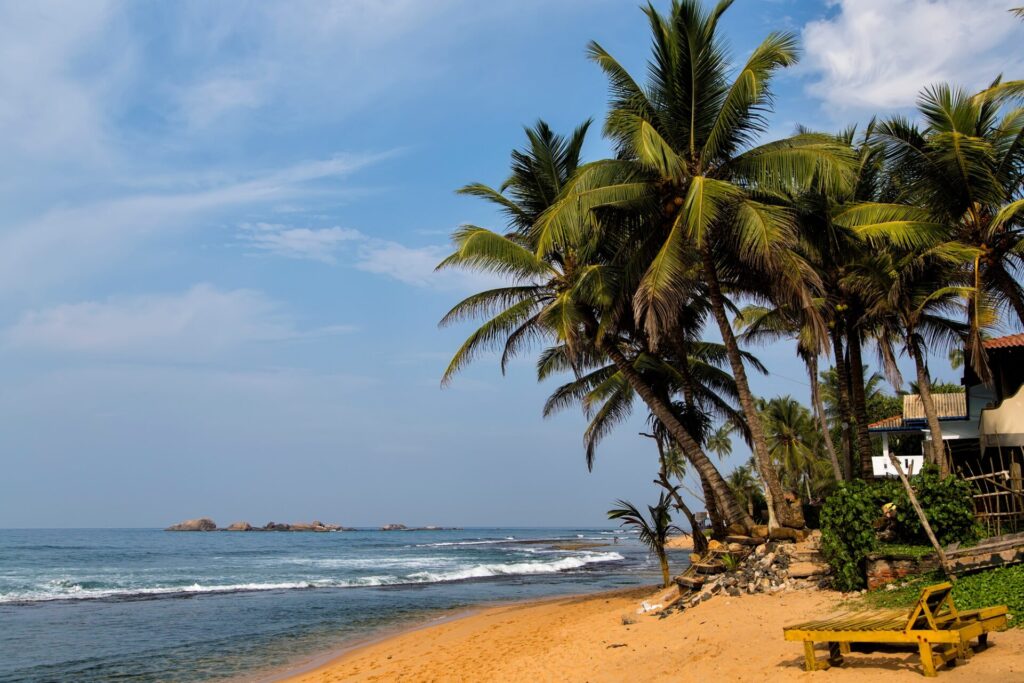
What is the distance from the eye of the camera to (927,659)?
21.5ft

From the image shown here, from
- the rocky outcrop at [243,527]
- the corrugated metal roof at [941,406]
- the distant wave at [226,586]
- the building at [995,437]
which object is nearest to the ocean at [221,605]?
the distant wave at [226,586]

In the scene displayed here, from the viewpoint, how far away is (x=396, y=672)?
12.4 m

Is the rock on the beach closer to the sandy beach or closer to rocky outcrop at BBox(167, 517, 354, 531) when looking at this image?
the sandy beach

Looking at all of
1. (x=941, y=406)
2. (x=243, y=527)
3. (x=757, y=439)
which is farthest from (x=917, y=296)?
(x=243, y=527)

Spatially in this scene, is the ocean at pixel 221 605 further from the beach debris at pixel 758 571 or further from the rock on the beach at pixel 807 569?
the rock on the beach at pixel 807 569

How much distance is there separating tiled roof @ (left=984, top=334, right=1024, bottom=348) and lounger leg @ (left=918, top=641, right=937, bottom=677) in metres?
12.6

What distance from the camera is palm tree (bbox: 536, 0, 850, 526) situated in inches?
521

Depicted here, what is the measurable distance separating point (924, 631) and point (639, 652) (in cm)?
459

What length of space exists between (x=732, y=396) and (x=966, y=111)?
10066 millimetres

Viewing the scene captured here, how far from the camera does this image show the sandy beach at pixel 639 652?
718 centimetres

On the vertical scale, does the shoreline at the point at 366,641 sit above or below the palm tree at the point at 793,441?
below

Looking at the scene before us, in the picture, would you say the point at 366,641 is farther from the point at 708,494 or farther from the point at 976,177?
the point at 976,177

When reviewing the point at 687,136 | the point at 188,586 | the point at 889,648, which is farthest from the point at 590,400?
the point at 188,586

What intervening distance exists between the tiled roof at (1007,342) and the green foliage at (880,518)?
7.72 m
